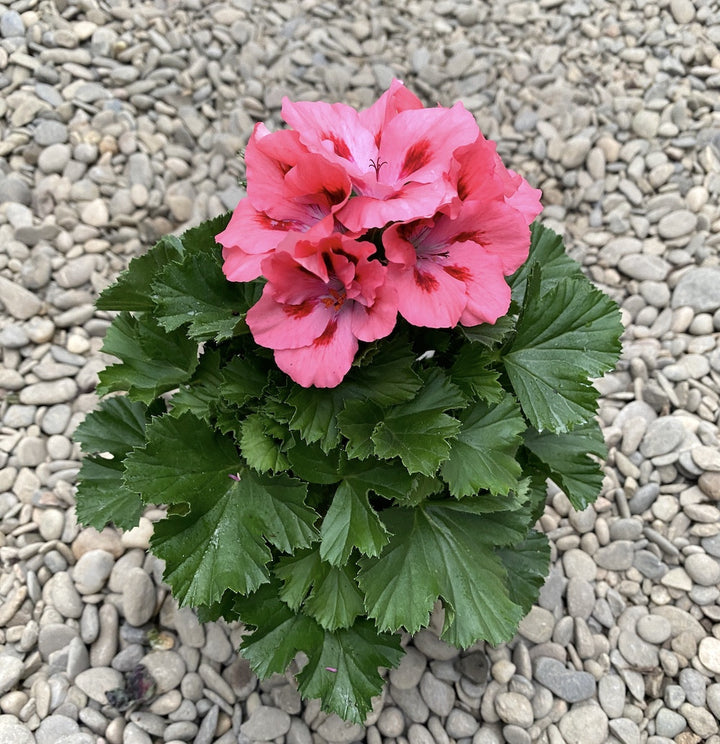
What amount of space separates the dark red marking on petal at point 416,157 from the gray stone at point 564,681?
1.29 meters

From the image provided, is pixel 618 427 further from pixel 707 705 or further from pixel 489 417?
pixel 489 417

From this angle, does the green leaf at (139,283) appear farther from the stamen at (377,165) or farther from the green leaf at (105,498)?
the stamen at (377,165)

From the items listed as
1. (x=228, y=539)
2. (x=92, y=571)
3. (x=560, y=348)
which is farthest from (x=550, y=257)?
(x=92, y=571)

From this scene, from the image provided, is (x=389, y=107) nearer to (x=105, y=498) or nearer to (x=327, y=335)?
(x=327, y=335)

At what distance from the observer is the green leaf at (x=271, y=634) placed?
1.40m

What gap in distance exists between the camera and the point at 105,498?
1.49m

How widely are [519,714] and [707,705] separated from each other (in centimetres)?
45

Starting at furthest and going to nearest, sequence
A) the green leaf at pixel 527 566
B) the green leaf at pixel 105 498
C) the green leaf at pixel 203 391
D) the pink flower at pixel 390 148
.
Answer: the green leaf at pixel 527 566 < the green leaf at pixel 105 498 < the green leaf at pixel 203 391 < the pink flower at pixel 390 148

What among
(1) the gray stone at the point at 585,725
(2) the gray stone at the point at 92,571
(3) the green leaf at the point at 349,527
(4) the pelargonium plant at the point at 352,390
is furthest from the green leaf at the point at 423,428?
(2) the gray stone at the point at 92,571

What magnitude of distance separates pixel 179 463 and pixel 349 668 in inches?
21.1

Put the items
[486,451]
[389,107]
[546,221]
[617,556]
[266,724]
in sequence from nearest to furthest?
[389,107] < [486,451] < [266,724] < [617,556] < [546,221]

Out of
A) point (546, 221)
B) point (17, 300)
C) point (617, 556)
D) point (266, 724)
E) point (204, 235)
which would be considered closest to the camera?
point (204, 235)

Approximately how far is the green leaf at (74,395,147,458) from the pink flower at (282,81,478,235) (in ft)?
2.34

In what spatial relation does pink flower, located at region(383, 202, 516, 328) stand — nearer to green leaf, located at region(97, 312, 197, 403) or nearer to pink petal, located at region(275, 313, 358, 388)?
pink petal, located at region(275, 313, 358, 388)
